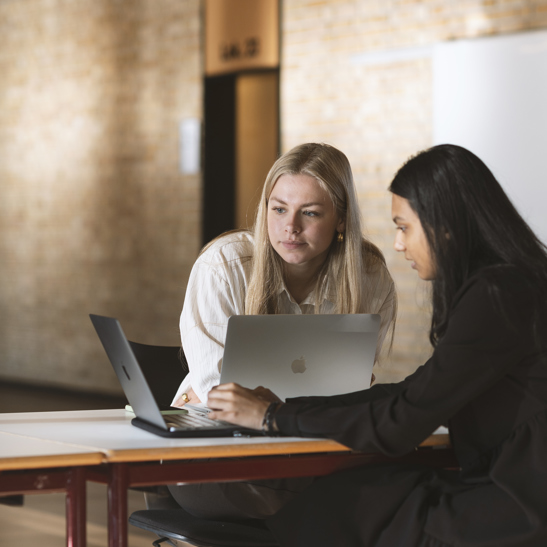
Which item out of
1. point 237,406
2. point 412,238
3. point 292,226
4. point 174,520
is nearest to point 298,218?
point 292,226

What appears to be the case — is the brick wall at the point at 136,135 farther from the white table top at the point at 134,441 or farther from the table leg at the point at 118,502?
the table leg at the point at 118,502

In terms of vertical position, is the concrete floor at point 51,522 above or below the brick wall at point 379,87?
below

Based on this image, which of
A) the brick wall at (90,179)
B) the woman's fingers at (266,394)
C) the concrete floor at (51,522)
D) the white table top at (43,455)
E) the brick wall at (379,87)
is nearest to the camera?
the white table top at (43,455)

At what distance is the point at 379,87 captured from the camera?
17.5ft

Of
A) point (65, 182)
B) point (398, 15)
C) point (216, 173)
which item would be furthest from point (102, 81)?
point (398, 15)

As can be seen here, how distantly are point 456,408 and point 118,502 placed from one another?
682mm

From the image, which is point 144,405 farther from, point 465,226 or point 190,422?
point 465,226

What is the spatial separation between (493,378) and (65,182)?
21.1 ft

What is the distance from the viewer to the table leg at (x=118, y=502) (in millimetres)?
1606

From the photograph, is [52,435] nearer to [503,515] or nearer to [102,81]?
[503,515]

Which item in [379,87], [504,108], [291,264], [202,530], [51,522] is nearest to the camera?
[202,530]

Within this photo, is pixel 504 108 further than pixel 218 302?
Yes

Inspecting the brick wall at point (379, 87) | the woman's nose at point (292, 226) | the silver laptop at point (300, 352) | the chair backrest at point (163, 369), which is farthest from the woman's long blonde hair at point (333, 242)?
the brick wall at point (379, 87)

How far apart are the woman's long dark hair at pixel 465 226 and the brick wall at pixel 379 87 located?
3288 millimetres
